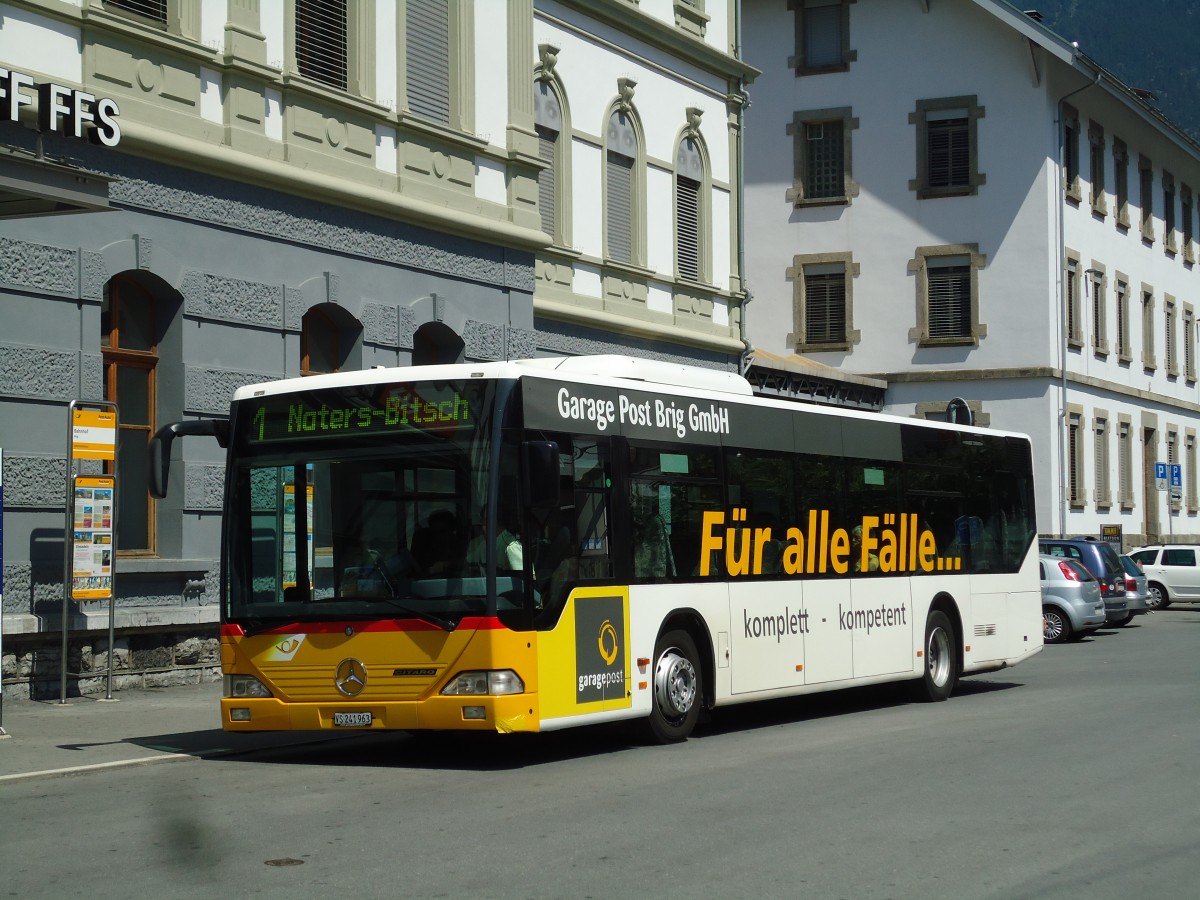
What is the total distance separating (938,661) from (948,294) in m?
29.5

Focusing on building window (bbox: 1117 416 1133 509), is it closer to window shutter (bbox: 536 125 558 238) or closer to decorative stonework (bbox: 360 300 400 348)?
window shutter (bbox: 536 125 558 238)

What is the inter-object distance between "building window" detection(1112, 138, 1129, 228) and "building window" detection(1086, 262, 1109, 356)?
9.13 feet

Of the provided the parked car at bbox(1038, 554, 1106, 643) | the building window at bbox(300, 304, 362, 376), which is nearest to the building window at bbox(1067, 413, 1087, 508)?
the parked car at bbox(1038, 554, 1106, 643)

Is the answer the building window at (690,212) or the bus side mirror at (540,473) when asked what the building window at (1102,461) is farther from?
the bus side mirror at (540,473)

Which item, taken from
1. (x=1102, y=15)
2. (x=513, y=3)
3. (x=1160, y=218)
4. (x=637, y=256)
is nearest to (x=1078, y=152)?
(x=1160, y=218)

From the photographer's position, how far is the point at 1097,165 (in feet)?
161

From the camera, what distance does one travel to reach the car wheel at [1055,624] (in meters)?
30.1

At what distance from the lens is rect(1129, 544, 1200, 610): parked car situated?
4172 cm

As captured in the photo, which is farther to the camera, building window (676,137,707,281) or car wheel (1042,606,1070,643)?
car wheel (1042,606,1070,643)

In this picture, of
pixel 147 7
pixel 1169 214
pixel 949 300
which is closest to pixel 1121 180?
pixel 1169 214

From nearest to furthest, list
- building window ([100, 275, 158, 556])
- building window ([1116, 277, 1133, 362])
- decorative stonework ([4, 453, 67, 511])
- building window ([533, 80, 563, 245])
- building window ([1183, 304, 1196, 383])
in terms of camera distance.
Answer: decorative stonework ([4, 453, 67, 511]) < building window ([100, 275, 158, 556]) < building window ([533, 80, 563, 245]) < building window ([1116, 277, 1133, 362]) < building window ([1183, 304, 1196, 383])

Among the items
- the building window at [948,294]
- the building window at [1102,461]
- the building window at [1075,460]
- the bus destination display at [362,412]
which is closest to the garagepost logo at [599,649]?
the bus destination display at [362,412]

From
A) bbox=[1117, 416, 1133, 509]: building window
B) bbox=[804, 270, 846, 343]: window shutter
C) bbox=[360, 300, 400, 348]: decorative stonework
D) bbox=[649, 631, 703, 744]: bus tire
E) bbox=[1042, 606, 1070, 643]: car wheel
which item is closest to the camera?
bbox=[649, 631, 703, 744]: bus tire

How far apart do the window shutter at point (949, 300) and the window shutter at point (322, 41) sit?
28748 millimetres
